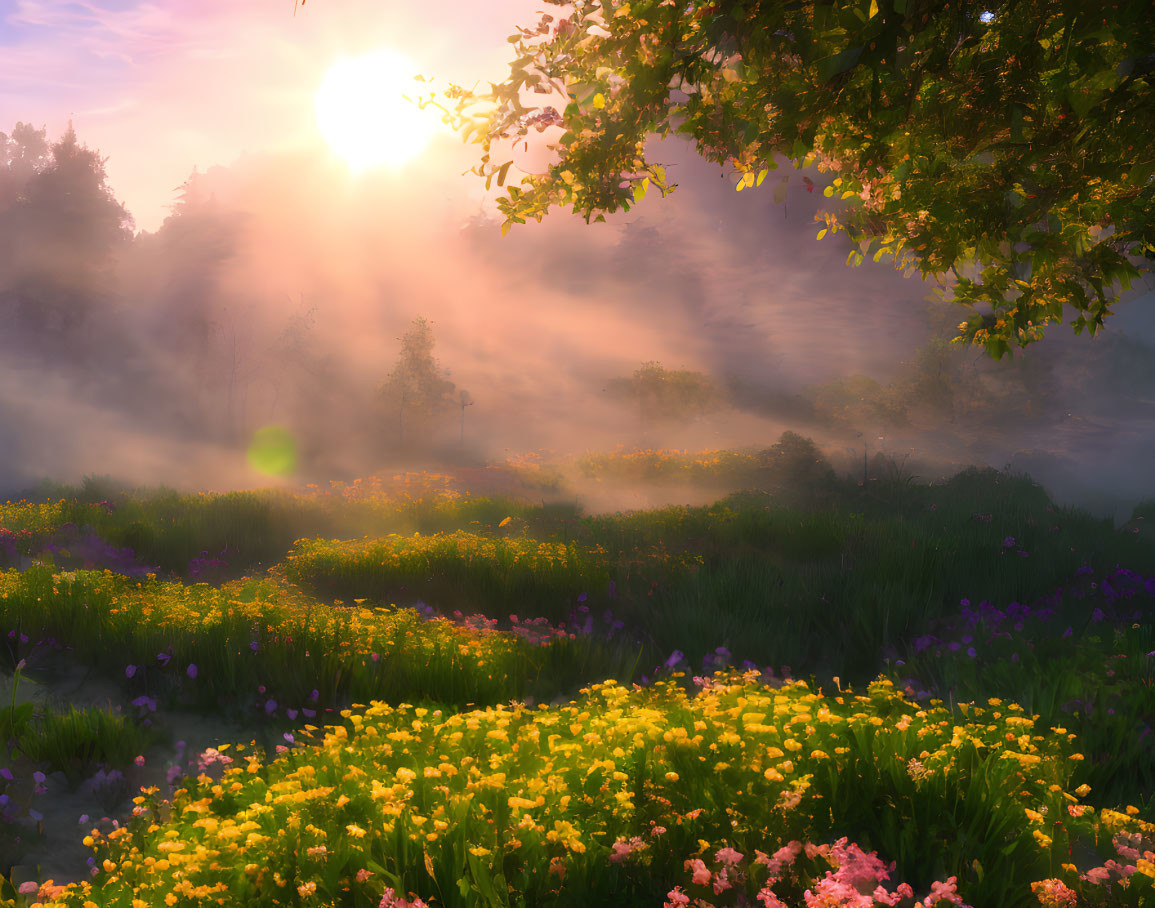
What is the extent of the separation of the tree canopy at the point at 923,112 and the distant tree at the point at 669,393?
41760 mm

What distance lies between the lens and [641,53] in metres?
4.35

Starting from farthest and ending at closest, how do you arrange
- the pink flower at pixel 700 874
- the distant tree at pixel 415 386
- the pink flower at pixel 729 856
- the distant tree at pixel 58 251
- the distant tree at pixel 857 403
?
the distant tree at pixel 415 386 → the distant tree at pixel 857 403 → the distant tree at pixel 58 251 → the pink flower at pixel 729 856 → the pink flower at pixel 700 874

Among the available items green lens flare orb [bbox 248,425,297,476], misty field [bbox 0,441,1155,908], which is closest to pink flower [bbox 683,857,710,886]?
misty field [bbox 0,441,1155,908]

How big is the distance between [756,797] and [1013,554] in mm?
8481

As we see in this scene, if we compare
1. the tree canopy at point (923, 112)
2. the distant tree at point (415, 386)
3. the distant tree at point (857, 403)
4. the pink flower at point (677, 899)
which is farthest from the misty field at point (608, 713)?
the distant tree at point (857, 403)

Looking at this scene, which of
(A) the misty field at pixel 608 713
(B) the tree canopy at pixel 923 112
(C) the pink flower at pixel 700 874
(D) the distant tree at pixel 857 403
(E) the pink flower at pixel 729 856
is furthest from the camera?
(D) the distant tree at pixel 857 403

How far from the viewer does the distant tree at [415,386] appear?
158ft

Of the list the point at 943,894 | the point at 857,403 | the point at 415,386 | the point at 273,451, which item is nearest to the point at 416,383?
the point at 415,386

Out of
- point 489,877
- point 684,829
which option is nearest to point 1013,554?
point 684,829

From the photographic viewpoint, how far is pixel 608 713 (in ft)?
12.7

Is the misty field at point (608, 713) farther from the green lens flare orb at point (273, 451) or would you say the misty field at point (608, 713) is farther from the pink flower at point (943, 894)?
the green lens flare orb at point (273, 451)

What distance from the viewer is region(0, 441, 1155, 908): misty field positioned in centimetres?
278

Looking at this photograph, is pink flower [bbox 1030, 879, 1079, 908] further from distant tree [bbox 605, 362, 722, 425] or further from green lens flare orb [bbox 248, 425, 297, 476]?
distant tree [bbox 605, 362, 722, 425]

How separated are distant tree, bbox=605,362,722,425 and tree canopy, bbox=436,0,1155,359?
41760 millimetres
